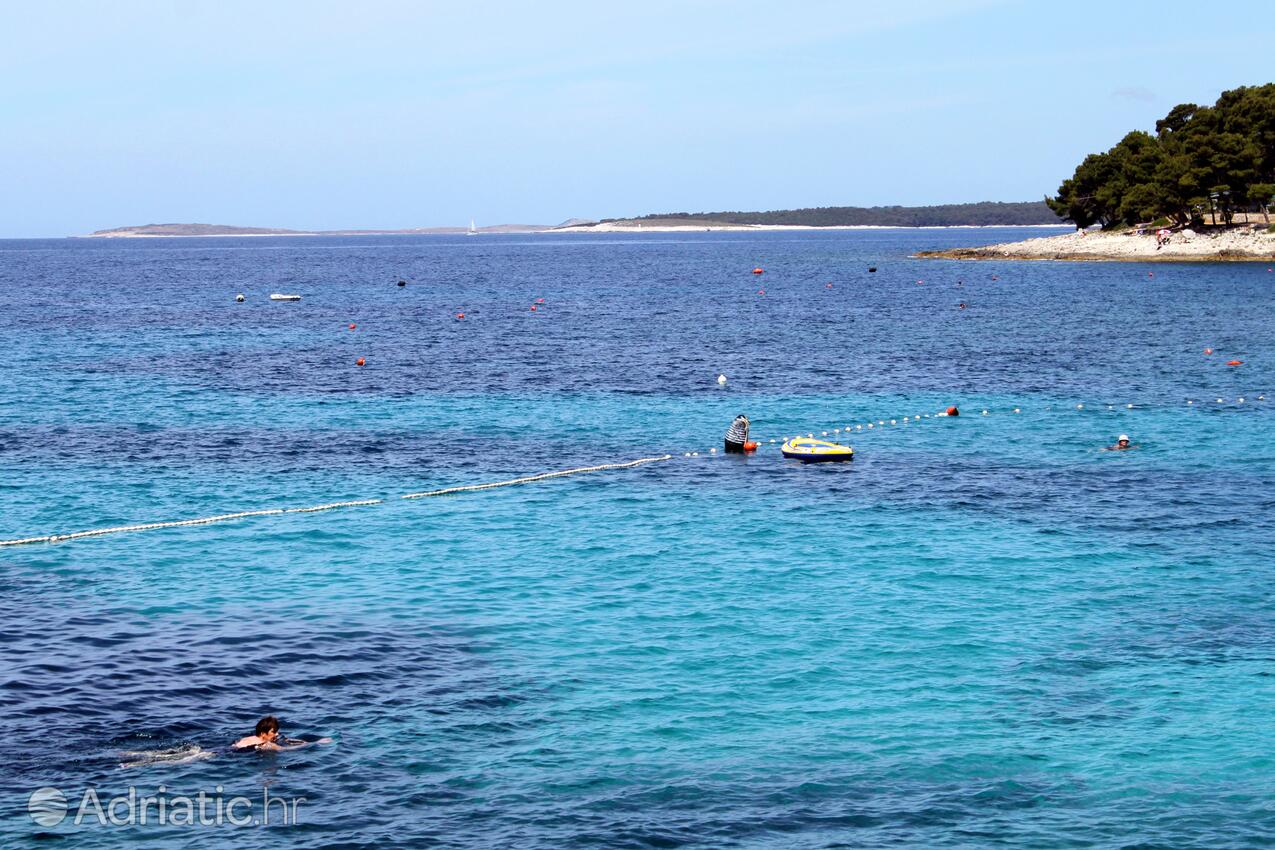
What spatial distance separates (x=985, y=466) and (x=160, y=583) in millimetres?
33739

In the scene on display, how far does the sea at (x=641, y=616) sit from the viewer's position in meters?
25.0

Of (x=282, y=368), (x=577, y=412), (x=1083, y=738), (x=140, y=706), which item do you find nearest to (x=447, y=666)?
(x=140, y=706)

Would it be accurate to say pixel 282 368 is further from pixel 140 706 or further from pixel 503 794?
pixel 503 794

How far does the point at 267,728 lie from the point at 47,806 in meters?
4.14

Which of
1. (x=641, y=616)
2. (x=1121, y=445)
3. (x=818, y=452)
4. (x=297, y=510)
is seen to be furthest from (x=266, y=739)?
(x=1121, y=445)

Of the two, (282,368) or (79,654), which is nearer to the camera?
(79,654)

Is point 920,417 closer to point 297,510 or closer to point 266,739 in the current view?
point 297,510

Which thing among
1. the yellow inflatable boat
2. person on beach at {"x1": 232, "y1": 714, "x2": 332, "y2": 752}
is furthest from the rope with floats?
person on beach at {"x1": 232, "y1": 714, "x2": 332, "y2": 752}

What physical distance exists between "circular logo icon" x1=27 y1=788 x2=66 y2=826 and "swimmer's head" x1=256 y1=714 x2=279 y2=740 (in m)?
3.71

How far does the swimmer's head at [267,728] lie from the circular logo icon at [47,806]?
12.2ft

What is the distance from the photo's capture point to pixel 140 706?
2898cm

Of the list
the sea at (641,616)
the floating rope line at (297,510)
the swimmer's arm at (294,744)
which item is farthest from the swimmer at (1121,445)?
the swimmer's arm at (294,744)

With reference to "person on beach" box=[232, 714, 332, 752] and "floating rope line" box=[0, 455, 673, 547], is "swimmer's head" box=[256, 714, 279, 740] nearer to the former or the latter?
"person on beach" box=[232, 714, 332, 752]

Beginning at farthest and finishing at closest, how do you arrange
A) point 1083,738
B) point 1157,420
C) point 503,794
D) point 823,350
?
point 823,350
point 1157,420
point 1083,738
point 503,794
